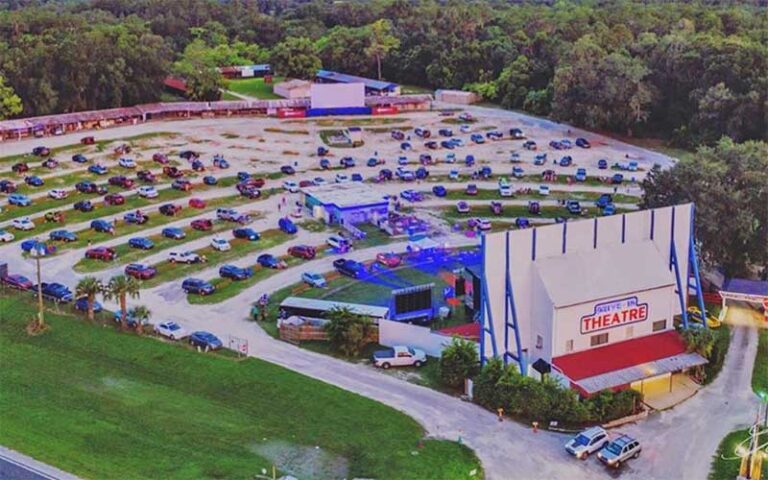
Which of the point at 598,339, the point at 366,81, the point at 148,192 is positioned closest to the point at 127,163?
the point at 148,192

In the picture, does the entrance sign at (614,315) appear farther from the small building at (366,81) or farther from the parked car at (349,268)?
the small building at (366,81)

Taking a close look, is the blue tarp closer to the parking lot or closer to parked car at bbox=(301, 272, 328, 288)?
the parking lot

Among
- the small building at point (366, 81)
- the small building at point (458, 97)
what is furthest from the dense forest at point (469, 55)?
the small building at point (366, 81)

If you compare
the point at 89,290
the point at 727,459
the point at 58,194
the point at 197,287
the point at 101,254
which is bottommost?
the point at 727,459

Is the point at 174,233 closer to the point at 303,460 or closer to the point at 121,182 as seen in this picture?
→ the point at 121,182

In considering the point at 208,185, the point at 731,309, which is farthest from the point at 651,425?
the point at 208,185

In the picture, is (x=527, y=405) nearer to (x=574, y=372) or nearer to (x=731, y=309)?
(x=574, y=372)
